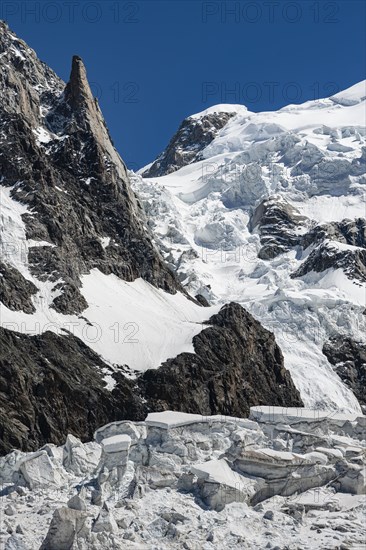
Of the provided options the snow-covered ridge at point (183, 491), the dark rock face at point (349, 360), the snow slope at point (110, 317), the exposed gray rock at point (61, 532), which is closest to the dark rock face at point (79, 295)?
the snow slope at point (110, 317)

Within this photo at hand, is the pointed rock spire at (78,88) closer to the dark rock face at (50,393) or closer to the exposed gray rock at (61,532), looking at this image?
the dark rock face at (50,393)

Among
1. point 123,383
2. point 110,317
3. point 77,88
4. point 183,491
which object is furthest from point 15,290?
point 77,88

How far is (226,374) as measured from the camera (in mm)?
123875

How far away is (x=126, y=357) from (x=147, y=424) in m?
42.9

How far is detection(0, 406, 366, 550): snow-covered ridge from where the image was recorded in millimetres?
55625

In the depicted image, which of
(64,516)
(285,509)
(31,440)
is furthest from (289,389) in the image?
(64,516)

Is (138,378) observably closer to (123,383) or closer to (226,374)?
(123,383)

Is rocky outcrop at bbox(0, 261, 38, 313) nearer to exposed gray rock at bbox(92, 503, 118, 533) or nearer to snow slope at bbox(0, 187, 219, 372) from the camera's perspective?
snow slope at bbox(0, 187, 219, 372)

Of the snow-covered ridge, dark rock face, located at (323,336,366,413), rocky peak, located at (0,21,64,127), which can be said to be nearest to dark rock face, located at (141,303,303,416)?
dark rock face, located at (323,336,366,413)

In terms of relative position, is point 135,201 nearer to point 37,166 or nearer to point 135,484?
point 37,166

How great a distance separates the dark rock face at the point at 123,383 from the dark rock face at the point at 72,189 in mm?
13629

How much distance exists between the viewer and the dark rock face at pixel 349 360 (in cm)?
15638

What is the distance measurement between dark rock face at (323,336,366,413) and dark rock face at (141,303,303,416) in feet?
66.9

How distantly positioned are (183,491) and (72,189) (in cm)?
9910
